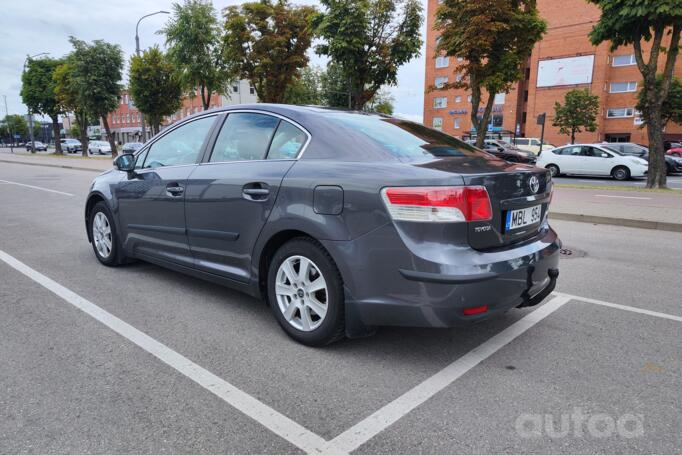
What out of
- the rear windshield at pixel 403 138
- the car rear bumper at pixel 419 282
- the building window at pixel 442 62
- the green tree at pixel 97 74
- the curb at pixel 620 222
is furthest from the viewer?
the building window at pixel 442 62

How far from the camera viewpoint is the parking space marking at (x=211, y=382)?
7.65 feet

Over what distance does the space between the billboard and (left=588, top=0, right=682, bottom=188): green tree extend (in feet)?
146

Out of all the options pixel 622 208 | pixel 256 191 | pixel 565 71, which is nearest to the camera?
pixel 256 191

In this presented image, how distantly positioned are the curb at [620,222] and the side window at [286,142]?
7.25m

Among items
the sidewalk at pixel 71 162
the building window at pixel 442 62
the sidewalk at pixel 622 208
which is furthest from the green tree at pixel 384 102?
the sidewalk at pixel 622 208

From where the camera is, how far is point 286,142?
353 cm

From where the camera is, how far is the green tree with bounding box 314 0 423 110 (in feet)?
64.7

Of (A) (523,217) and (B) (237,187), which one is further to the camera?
(B) (237,187)

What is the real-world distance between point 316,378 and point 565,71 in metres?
61.7

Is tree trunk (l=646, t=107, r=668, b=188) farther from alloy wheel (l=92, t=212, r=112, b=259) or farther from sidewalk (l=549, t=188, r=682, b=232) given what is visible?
alloy wheel (l=92, t=212, r=112, b=259)

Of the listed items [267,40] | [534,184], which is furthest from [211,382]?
[267,40]

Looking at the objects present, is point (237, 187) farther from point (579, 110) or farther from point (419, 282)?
point (579, 110)

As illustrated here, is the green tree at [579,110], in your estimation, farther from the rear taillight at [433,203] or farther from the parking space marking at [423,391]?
the rear taillight at [433,203]

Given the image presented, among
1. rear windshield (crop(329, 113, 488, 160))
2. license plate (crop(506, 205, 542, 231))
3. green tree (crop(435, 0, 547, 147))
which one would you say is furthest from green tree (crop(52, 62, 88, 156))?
license plate (crop(506, 205, 542, 231))
